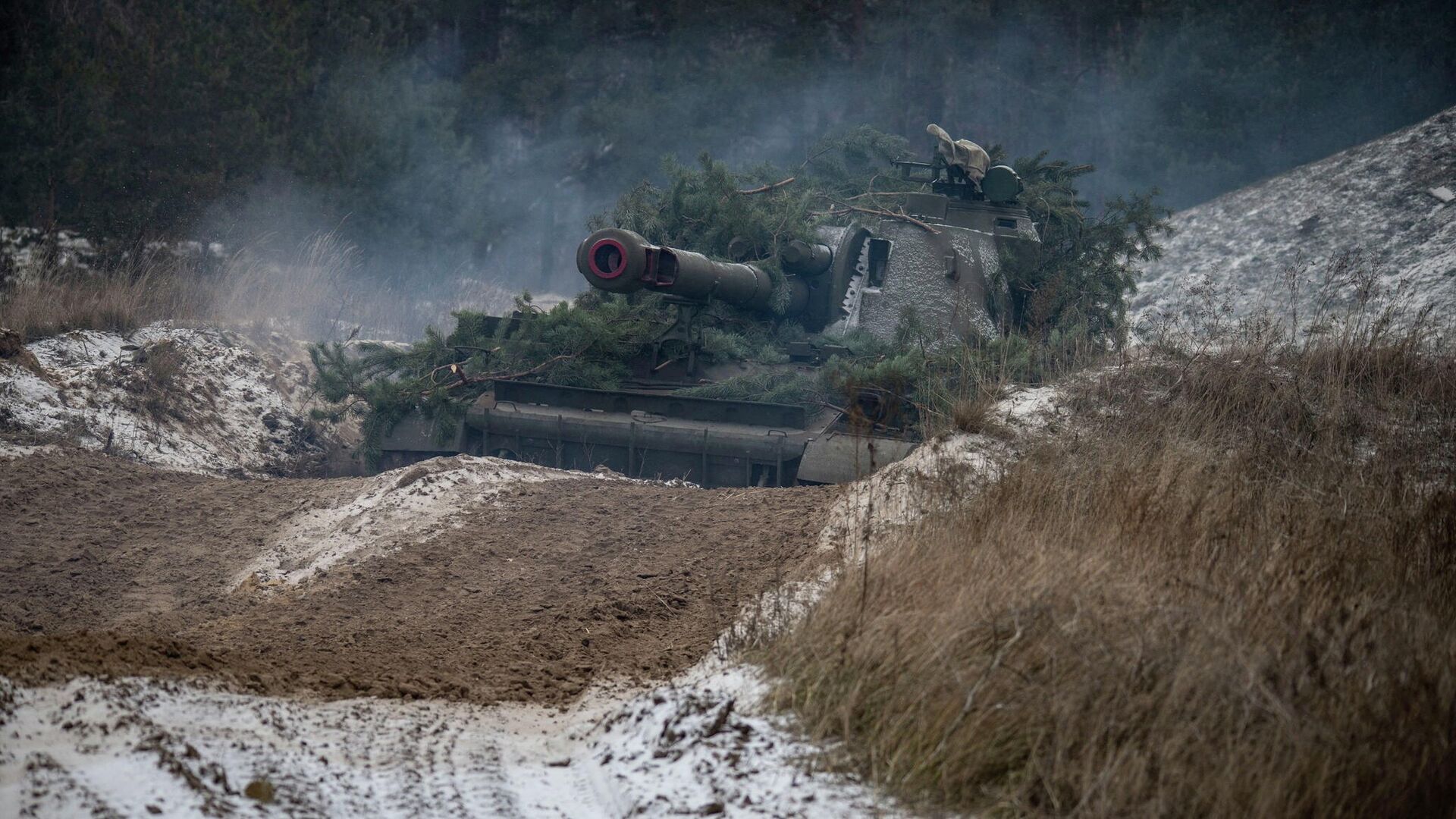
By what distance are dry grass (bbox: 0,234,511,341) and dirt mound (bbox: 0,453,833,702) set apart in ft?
12.9

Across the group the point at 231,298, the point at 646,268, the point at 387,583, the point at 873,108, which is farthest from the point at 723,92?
the point at 387,583

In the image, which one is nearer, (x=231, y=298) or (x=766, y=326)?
(x=766, y=326)

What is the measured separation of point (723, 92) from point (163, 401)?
17.1 meters

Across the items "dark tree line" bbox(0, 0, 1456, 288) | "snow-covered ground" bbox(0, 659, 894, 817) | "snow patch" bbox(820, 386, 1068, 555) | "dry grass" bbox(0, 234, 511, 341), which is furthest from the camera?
"dark tree line" bbox(0, 0, 1456, 288)

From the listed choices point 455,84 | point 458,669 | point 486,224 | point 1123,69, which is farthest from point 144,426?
point 1123,69

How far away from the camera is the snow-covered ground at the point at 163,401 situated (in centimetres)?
1005

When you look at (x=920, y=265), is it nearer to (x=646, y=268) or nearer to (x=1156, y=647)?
(x=646, y=268)

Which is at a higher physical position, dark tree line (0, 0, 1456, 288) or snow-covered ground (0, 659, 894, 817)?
dark tree line (0, 0, 1456, 288)

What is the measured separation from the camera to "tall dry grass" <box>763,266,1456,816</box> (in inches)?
113

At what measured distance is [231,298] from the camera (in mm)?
15203

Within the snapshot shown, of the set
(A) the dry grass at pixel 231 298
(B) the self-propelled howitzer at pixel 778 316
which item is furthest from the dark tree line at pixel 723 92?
(B) the self-propelled howitzer at pixel 778 316

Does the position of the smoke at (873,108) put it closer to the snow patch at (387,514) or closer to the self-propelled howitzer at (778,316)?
the self-propelled howitzer at (778,316)

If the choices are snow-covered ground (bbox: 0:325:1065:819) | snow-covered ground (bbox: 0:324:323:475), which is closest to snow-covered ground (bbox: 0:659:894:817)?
snow-covered ground (bbox: 0:325:1065:819)

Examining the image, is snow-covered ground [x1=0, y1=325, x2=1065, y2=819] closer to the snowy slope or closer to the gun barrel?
the gun barrel
